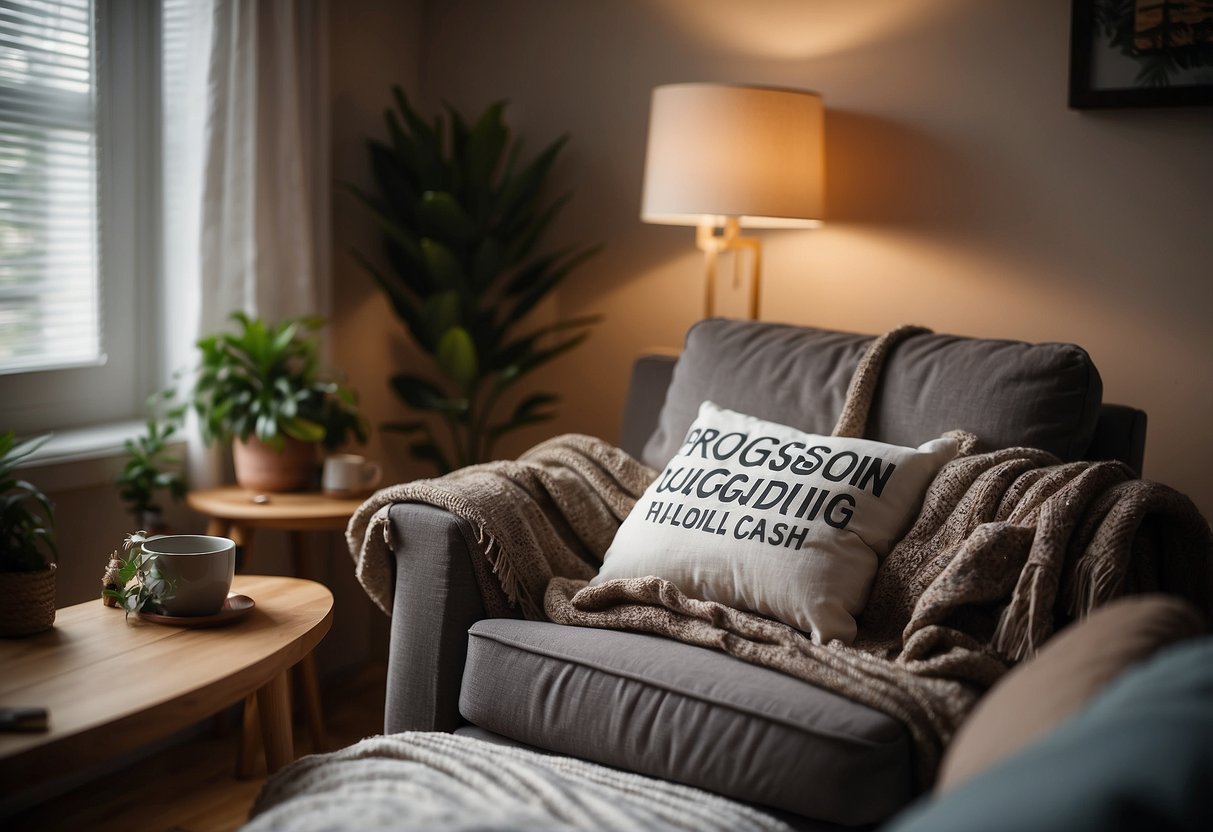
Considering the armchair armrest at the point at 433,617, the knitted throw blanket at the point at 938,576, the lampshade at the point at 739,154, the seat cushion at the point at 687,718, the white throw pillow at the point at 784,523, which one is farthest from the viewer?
the lampshade at the point at 739,154

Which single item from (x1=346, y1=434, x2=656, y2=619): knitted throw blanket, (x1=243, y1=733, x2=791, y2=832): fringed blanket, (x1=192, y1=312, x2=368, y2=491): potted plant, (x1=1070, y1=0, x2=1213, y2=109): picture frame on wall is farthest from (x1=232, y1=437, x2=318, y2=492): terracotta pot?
(x1=1070, y1=0, x2=1213, y2=109): picture frame on wall

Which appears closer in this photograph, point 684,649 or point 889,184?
point 684,649

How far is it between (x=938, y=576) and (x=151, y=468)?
1581 mm

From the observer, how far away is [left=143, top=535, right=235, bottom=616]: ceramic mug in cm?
148

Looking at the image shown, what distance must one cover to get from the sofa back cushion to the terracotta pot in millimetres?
771

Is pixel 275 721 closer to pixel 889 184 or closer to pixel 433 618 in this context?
pixel 433 618

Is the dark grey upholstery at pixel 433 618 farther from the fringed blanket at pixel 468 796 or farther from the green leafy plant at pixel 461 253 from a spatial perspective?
the green leafy plant at pixel 461 253

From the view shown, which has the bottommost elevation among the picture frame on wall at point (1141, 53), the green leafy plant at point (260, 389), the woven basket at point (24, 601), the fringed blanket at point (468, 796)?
the fringed blanket at point (468, 796)

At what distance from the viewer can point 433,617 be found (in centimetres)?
173

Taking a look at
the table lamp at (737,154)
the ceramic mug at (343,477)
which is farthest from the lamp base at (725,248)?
the ceramic mug at (343,477)

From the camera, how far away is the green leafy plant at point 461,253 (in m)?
2.69

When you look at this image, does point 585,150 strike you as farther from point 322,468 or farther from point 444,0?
point 322,468

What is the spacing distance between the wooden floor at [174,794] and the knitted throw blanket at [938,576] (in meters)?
0.64

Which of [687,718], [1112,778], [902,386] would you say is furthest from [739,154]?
[1112,778]
